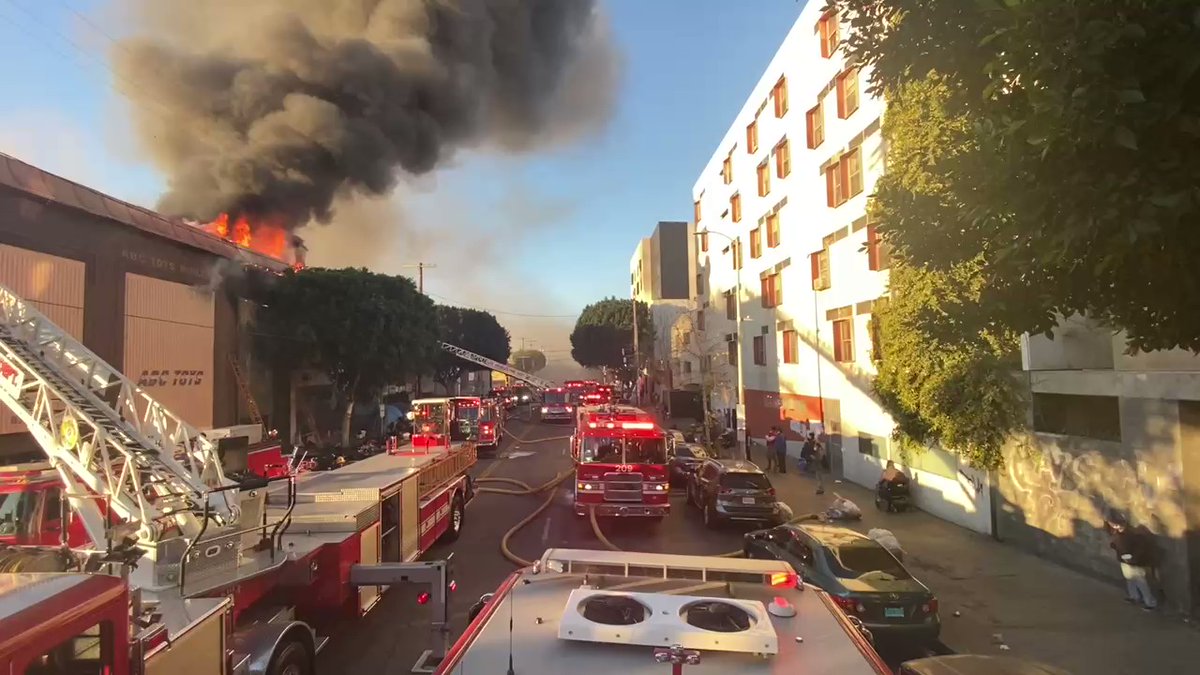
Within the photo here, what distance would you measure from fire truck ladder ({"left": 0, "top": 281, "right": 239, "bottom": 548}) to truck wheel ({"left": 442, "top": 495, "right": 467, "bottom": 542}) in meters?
5.24

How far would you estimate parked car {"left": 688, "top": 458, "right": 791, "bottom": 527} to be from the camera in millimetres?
13469

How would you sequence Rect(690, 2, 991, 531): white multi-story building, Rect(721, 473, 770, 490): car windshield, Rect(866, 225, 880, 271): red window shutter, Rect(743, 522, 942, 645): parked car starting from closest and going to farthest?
1. Rect(743, 522, 942, 645): parked car
2. Rect(721, 473, 770, 490): car windshield
3. Rect(866, 225, 880, 271): red window shutter
4. Rect(690, 2, 991, 531): white multi-story building

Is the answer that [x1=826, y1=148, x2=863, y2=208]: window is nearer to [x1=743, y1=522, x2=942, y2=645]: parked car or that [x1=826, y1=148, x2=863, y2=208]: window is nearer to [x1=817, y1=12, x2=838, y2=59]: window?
[x1=817, y1=12, x2=838, y2=59]: window

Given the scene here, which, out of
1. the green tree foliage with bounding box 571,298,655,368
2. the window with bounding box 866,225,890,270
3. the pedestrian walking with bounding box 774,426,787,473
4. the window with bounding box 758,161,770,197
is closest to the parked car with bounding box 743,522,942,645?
the window with bounding box 866,225,890,270

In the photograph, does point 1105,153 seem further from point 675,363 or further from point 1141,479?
point 675,363

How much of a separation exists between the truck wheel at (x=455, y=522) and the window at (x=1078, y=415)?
34.3ft

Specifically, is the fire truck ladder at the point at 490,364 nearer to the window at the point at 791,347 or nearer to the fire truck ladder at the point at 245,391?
the fire truck ladder at the point at 245,391

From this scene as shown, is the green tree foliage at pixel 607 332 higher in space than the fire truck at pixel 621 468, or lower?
higher

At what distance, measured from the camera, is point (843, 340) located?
66.8 feet

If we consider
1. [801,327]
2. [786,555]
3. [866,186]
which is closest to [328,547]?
[786,555]

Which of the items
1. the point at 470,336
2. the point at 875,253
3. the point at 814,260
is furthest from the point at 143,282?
the point at 470,336

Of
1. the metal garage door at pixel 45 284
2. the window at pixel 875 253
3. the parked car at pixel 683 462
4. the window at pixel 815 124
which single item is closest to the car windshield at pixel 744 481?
the parked car at pixel 683 462

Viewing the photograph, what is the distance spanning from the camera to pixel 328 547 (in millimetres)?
6730

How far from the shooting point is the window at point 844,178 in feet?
61.9
